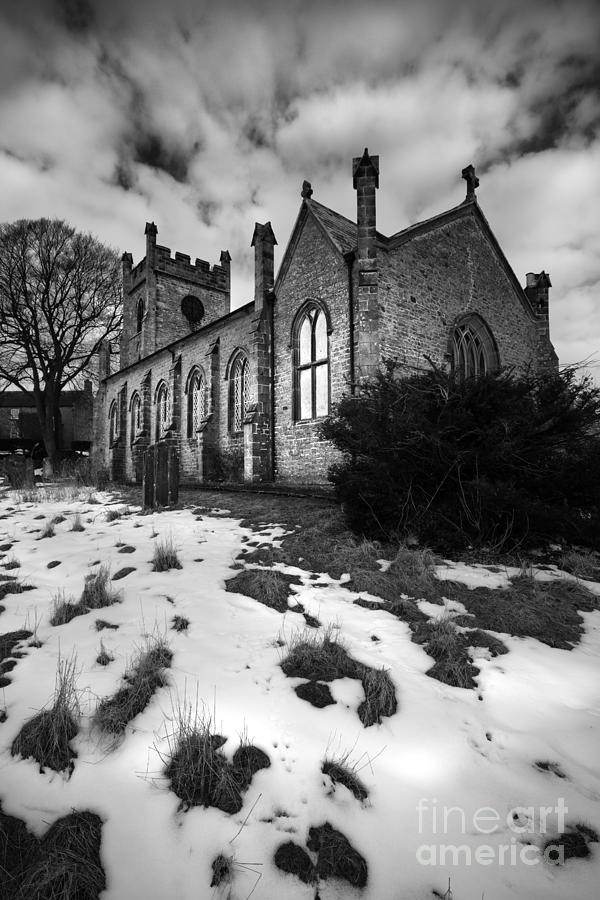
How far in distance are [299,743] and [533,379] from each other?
546 cm

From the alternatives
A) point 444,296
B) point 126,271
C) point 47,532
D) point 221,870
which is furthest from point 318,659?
point 126,271

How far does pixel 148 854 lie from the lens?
62.0 inches

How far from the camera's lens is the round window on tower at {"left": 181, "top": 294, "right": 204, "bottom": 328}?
89.1ft

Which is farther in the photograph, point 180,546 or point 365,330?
point 365,330

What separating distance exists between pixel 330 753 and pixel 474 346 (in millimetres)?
Answer: 14490

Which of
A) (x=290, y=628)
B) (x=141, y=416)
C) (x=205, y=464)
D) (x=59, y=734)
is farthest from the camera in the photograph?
(x=141, y=416)

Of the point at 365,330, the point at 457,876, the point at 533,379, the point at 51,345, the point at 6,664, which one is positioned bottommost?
the point at 457,876

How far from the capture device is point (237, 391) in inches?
667

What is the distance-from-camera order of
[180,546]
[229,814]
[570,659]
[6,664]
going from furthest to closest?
1. [180,546]
2. [570,659]
3. [6,664]
4. [229,814]

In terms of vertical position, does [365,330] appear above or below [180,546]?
above

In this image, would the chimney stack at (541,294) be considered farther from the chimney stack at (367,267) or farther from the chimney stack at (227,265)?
the chimney stack at (227,265)

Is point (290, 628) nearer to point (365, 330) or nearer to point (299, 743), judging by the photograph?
point (299, 743)

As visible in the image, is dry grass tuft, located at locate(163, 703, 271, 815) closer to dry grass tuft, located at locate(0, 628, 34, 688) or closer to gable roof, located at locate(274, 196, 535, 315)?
dry grass tuft, located at locate(0, 628, 34, 688)

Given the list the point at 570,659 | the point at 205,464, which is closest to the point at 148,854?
the point at 570,659
